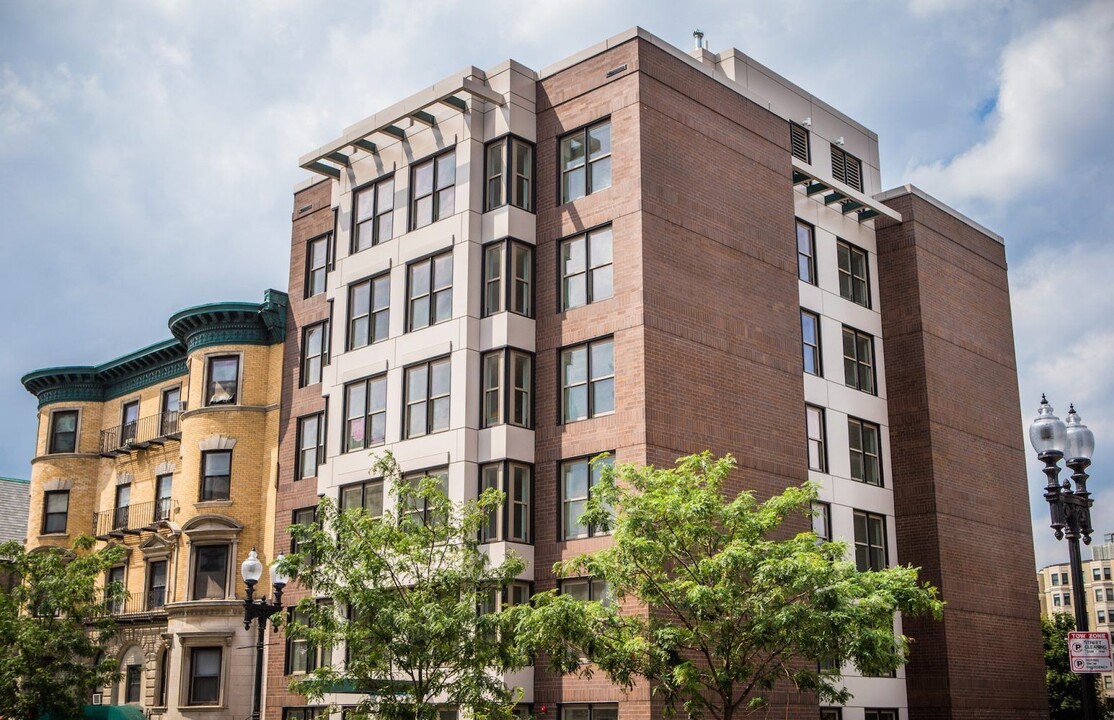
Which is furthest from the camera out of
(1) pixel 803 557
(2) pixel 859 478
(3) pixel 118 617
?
(3) pixel 118 617

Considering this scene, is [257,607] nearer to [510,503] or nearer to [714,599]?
[510,503]

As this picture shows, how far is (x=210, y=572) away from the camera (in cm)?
4222

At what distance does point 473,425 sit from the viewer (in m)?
31.7

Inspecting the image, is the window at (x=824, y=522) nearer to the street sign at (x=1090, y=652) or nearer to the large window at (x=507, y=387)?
the large window at (x=507, y=387)

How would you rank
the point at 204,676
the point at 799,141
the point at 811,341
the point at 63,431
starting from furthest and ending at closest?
the point at 63,431, the point at 204,676, the point at 799,141, the point at 811,341

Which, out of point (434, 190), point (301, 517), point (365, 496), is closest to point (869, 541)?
point (365, 496)

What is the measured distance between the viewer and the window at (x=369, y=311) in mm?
35281

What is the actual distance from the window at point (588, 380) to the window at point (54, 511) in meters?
28.7

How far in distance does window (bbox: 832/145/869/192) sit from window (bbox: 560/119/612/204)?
1057 cm

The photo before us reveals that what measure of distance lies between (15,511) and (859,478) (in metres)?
45.9

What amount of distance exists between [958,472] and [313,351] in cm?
2069

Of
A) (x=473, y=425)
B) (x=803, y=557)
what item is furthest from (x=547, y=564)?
(x=803, y=557)

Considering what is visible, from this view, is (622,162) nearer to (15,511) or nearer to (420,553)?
(420,553)

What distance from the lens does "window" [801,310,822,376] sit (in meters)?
35.9
